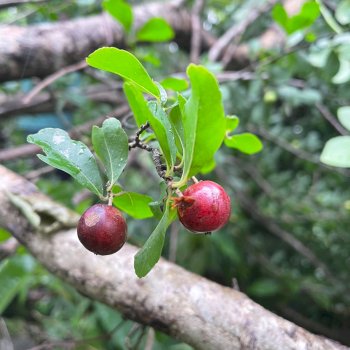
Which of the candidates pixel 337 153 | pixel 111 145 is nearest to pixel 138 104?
pixel 111 145

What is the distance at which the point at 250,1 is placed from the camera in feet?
5.82

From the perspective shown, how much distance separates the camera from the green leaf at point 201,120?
41cm

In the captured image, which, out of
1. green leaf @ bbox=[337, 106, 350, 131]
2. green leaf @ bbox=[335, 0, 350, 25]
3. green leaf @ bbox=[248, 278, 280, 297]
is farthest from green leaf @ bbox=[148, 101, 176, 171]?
green leaf @ bbox=[248, 278, 280, 297]

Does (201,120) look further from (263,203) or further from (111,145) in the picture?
(263,203)

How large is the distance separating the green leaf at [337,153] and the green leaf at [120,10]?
2.51ft

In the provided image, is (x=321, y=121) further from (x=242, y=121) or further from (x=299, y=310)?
(x=299, y=310)

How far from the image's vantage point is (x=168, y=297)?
27.2 inches

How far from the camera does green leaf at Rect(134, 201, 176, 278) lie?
0.47 m

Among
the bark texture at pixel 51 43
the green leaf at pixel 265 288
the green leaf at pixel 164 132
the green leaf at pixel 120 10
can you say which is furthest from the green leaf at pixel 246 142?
the green leaf at pixel 265 288

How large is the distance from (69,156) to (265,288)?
→ 1.35m

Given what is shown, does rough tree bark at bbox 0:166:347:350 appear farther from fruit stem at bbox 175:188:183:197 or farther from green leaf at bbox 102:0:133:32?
green leaf at bbox 102:0:133:32

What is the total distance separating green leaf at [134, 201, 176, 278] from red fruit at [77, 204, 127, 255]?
0.11ft

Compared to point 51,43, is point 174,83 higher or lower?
higher

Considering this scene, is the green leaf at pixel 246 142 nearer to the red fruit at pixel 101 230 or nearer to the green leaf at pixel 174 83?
the green leaf at pixel 174 83
